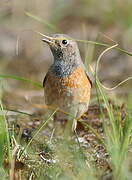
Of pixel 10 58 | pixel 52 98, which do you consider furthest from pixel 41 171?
pixel 10 58

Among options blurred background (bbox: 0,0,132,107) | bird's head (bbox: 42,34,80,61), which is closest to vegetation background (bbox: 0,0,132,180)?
blurred background (bbox: 0,0,132,107)

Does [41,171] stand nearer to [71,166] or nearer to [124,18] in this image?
[71,166]

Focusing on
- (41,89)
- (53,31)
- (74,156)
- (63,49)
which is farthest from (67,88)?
(53,31)

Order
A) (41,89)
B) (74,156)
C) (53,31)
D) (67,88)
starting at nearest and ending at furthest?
1. (74,156)
2. (67,88)
3. (41,89)
4. (53,31)

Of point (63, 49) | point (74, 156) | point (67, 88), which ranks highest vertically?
point (63, 49)

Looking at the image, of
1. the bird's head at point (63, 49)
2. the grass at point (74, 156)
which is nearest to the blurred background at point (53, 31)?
the bird's head at point (63, 49)

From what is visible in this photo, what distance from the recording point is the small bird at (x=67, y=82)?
21.5ft

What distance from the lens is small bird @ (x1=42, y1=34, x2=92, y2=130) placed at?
6559mm

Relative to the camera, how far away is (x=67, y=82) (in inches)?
259

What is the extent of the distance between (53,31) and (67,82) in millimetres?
→ 3567

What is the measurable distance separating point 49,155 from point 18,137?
37 cm

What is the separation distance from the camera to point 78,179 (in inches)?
190

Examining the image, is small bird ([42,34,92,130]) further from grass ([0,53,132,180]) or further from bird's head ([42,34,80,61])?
grass ([0,53,132,180])

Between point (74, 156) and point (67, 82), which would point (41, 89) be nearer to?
point (67, 82)
